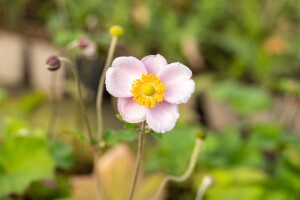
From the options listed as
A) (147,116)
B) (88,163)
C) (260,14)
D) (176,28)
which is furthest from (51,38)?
(147,116)

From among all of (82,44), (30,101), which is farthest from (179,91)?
(30,101)

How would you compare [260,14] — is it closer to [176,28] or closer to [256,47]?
[256,47]

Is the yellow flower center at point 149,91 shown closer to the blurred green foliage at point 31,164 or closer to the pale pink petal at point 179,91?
the pale pink petal at point 179,91

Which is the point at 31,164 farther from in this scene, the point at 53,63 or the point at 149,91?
the point at 149,91

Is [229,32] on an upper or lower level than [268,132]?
upper

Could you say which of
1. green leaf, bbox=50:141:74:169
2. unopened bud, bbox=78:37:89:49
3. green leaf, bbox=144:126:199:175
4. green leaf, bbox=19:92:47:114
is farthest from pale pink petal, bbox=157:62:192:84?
green leaf, bbox=19:92:47:114

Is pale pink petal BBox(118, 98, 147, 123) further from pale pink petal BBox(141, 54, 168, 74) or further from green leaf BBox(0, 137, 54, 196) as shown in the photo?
green leaf BBox(0, 137, 54, 196)
